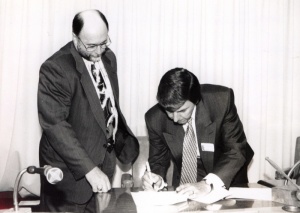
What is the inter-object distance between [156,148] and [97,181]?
0.58 m

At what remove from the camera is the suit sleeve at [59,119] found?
8.02ft

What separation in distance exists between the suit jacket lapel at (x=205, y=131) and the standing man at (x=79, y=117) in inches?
20.3

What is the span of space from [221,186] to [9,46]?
2739 millimetres

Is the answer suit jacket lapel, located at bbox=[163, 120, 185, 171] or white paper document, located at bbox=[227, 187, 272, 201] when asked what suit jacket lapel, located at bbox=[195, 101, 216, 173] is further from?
white paper document, located at bbox=[227, 187, 272, 201]

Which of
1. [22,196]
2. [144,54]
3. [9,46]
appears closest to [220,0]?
[144,54]

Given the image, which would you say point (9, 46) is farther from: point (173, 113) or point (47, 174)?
point (47, 174)

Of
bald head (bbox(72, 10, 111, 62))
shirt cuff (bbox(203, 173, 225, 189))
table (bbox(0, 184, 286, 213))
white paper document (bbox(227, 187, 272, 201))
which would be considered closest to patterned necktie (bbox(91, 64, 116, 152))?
bald head (bbox(72, 10, 111, 62))

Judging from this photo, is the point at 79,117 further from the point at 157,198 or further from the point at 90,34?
the point at 157,198

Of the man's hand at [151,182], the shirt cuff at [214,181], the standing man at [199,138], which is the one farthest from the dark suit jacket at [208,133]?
the man's hand at [151,182]

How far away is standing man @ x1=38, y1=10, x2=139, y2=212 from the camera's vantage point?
2.46 metres

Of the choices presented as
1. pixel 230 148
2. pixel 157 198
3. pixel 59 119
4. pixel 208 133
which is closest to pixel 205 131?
pixel 208 133

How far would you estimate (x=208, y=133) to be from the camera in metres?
2.67

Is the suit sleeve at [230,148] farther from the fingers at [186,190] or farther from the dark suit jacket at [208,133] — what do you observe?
the fingers at [186,190]

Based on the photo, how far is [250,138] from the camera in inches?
184
